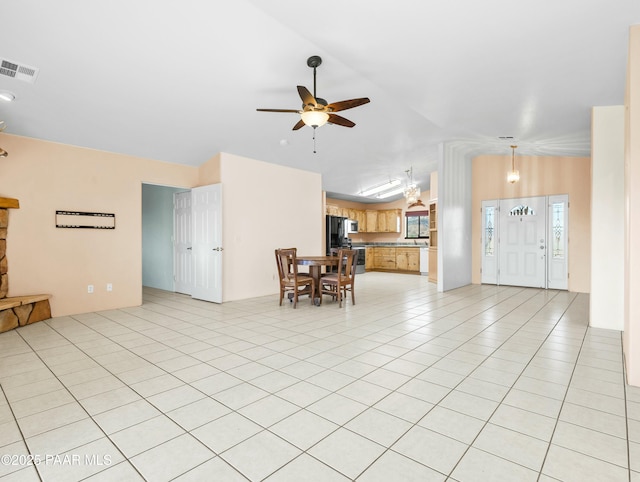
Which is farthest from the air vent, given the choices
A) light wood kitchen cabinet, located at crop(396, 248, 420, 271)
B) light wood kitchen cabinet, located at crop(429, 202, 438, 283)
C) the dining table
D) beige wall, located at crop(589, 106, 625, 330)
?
light wood kitchen cabinet, located at crop(396, 248, 420, 271)

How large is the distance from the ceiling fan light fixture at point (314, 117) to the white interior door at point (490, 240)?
19.8ft

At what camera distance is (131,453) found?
1.76m

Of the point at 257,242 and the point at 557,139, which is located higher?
the point at 557,139

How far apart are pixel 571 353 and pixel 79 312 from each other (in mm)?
6289

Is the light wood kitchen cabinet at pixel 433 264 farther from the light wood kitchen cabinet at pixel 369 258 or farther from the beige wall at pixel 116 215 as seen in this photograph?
the beige wall at pixel 116 215

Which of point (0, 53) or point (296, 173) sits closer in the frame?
point (0, 53)

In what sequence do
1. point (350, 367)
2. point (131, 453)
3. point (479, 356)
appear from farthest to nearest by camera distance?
point (479, 356) < point (350, 367) < point (131, 453)

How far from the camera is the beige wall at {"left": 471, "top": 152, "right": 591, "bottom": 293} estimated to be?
22.3 ft

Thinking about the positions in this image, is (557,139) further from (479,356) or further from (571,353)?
(479,356)

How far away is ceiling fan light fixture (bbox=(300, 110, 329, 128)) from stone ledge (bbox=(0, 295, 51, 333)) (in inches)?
162

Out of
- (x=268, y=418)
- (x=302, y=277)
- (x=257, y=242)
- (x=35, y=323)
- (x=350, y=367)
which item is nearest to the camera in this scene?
(x=268, y=418)

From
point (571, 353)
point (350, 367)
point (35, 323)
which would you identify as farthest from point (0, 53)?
point (571, 353)

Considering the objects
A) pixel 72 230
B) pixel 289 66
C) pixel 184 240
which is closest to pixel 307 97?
pixel 289 66

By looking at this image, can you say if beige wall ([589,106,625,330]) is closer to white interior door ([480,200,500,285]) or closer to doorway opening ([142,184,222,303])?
white interior door ([480,200,500,285])
